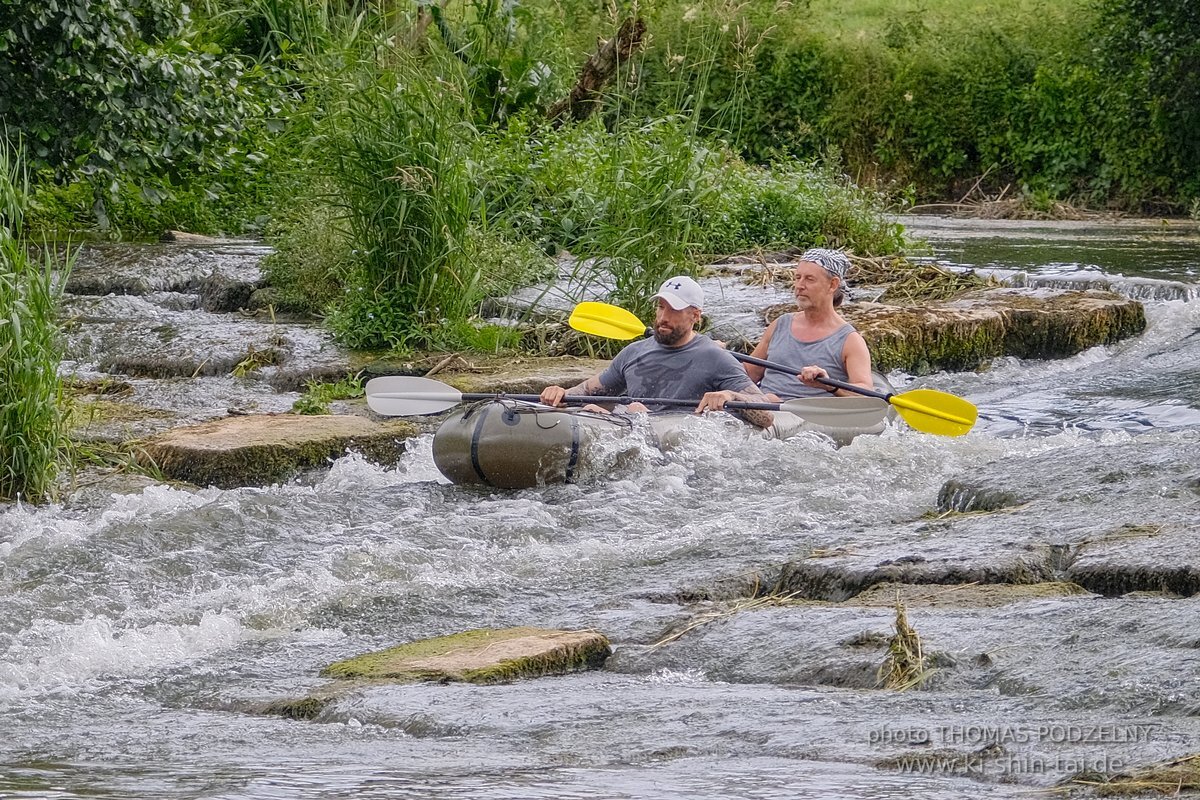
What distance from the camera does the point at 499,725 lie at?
3.06 m

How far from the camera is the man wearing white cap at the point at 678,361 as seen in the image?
6.73 m

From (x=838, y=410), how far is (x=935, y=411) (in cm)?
41

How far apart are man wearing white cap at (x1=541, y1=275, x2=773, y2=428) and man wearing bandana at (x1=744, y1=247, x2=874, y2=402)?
0.35 meters

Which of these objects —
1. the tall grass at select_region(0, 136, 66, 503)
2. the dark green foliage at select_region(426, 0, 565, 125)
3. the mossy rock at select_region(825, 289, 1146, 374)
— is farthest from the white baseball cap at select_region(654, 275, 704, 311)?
the dark green foliage at select_region(426, 0, 565, 125)

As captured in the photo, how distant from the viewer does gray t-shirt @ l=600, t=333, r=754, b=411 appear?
22.2ft

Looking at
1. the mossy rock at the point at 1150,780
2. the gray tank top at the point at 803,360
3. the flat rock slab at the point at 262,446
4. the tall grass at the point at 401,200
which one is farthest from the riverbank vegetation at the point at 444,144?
the mossy rock at the point at 1150,780

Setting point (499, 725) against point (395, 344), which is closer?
point (499, 725)

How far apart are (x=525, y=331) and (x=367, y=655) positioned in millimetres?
4770

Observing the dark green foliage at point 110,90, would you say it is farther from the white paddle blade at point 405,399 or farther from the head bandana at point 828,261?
the head bandana at point 828,261

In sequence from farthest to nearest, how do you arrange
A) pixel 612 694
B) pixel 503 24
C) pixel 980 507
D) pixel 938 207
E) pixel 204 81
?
pixel 938 207 < pixel 503 24 < pixel 204 81 < pixel 980 507 < pixel 612 694

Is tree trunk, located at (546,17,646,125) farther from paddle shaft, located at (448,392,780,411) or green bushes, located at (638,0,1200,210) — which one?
paddle shaft, located at (448,392,780,411)

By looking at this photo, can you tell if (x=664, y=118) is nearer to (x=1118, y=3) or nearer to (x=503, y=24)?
(x=503, y=24)

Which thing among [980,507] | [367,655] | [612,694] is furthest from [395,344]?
[612,694]

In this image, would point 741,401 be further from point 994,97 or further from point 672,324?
point 994,97
